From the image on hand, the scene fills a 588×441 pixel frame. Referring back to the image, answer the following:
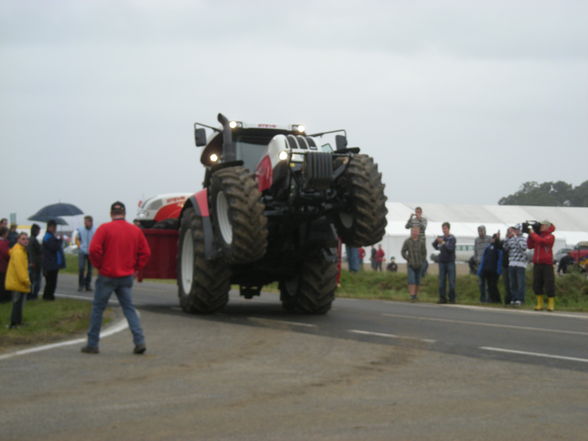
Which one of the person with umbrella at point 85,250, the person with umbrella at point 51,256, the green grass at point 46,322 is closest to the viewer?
the green grass at point 46,322

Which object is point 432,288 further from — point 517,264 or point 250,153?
point 250,153

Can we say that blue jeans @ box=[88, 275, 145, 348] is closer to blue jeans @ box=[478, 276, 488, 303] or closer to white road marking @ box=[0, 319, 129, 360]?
white road marking @ box=[0, 319, 129, 360]

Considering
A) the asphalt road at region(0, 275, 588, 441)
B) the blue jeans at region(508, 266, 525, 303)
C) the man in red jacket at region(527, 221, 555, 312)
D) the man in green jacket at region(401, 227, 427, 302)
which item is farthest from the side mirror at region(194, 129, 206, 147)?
the blue jeans at region(508, 266, 525, 303)

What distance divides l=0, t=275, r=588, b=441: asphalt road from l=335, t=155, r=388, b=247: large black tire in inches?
56.0

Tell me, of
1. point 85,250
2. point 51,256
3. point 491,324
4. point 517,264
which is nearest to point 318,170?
point 491,324

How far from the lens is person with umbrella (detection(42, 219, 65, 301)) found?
19750mm

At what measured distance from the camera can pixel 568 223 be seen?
211 feet

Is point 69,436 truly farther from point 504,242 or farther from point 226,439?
point 504,242

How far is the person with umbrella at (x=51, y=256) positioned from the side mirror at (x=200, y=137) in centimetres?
639

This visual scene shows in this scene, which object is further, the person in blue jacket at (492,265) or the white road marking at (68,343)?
the person in blue jacket at (492,265)

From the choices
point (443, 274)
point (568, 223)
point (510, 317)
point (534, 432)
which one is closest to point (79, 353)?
point (534, 432)

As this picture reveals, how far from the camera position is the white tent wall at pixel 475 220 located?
56531 millimetres

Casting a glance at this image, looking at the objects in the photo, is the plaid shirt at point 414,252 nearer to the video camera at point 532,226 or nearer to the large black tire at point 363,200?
the video camera at point 532,226

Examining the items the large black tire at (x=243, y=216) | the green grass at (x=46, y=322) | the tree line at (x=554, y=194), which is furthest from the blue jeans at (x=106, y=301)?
the tree line at (x=554, y=194)
